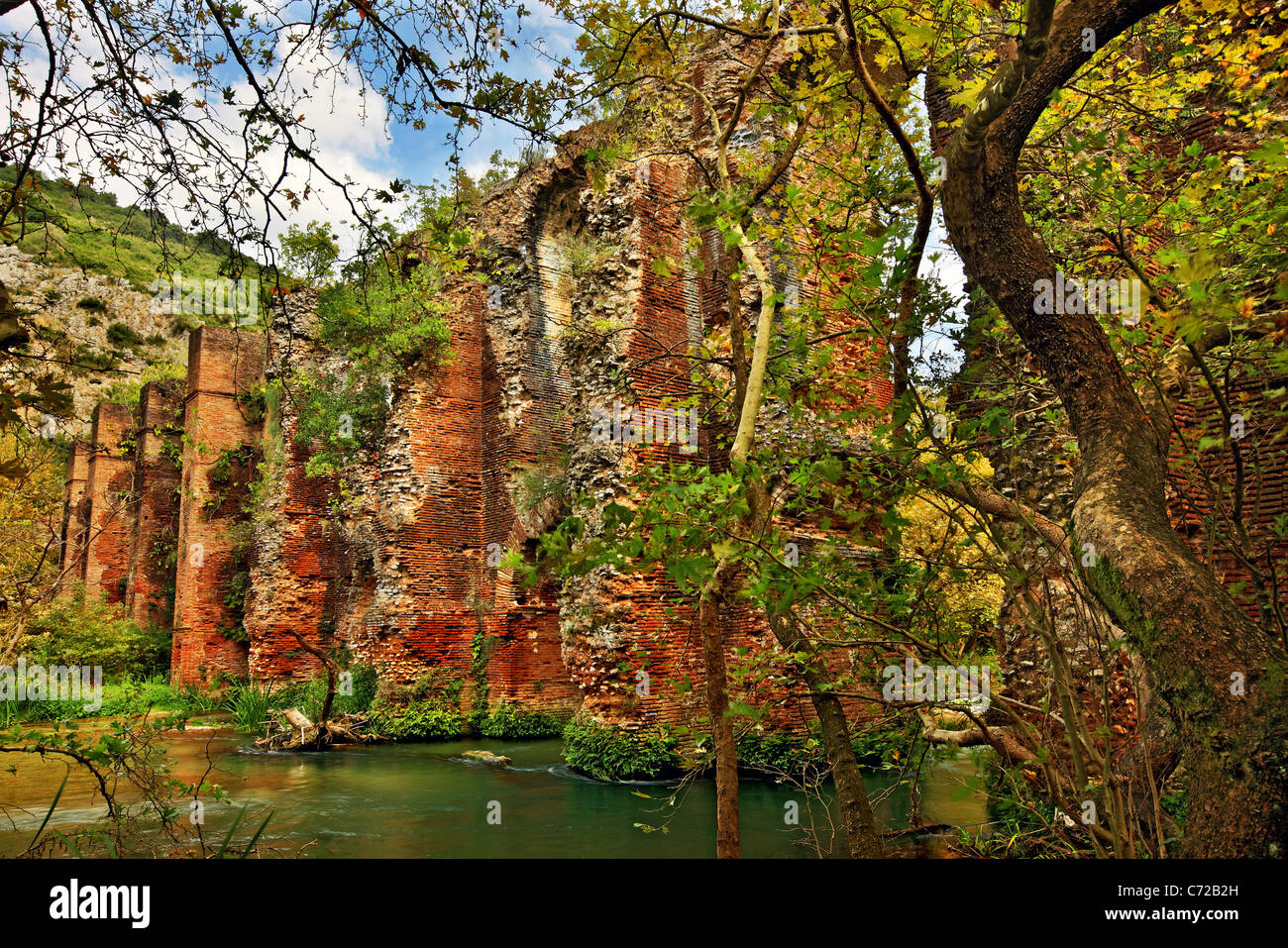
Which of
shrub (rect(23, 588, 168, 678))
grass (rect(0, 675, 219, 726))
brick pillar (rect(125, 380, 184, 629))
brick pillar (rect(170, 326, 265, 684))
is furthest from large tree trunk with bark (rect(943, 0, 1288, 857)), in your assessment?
brick pillar (rect(125, 380, 184, 629))

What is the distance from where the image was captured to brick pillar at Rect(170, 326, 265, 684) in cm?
2050

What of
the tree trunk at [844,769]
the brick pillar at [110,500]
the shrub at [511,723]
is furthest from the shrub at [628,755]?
the brick pillar at [110,500]

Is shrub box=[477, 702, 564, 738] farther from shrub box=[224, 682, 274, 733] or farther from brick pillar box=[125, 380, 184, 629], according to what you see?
brick pillar box=[125, 380, 184, 629]

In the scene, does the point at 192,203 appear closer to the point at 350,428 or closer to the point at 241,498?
the point at 350,428

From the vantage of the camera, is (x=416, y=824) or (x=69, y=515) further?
(x=69, y=515)

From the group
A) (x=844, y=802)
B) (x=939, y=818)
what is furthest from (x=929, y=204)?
(x=939, y=818)

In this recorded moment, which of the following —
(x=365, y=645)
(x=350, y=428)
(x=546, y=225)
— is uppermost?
(x=546, y=225)

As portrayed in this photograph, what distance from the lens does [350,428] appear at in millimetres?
17469

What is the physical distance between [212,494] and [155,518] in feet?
12.6

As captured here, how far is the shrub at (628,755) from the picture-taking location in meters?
10.2

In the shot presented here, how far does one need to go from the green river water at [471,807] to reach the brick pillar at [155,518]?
11228mm

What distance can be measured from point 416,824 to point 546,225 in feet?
41.1

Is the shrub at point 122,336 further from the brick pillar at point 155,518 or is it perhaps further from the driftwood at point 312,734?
the brick pillar at point 155,518

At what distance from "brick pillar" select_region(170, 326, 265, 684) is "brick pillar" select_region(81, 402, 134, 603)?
5542 millimetres
